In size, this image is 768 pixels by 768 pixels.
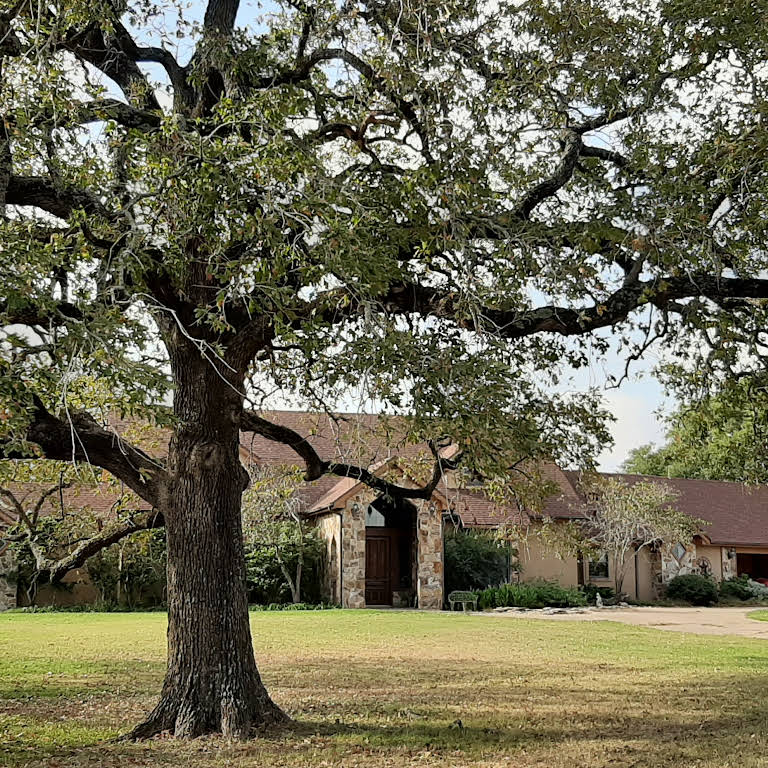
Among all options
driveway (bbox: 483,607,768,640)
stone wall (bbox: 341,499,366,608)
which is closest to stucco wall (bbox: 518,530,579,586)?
driveway (bbox: 483,607,768,640)

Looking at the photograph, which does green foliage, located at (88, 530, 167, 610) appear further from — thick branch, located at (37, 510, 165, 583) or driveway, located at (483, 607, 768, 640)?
thick branch, located at (37, 510, 165, 583)

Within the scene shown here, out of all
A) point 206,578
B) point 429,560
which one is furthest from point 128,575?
point 206,578

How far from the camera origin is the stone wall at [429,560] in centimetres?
2922

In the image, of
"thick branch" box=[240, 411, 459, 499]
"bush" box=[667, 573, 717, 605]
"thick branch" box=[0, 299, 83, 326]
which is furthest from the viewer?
"bush" box=[667, 573, 717, 605]

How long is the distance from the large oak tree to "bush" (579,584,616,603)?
921 inches

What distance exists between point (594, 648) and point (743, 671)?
367 centimetres

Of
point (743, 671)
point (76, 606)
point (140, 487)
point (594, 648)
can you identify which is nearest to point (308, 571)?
point (76, 606)

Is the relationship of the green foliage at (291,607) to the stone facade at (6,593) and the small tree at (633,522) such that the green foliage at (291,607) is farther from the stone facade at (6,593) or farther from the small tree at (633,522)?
the small tree at (633,522)

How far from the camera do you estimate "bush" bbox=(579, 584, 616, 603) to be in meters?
32.0

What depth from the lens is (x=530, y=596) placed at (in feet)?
96.5

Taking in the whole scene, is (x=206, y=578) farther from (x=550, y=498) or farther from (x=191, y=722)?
(x=550, y=498)

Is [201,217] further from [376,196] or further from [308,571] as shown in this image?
[308,571]

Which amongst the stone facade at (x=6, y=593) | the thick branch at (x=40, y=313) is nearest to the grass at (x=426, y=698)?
the thick branch at (x=40, y=313)

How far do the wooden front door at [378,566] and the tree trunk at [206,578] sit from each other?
21916 millimetres
